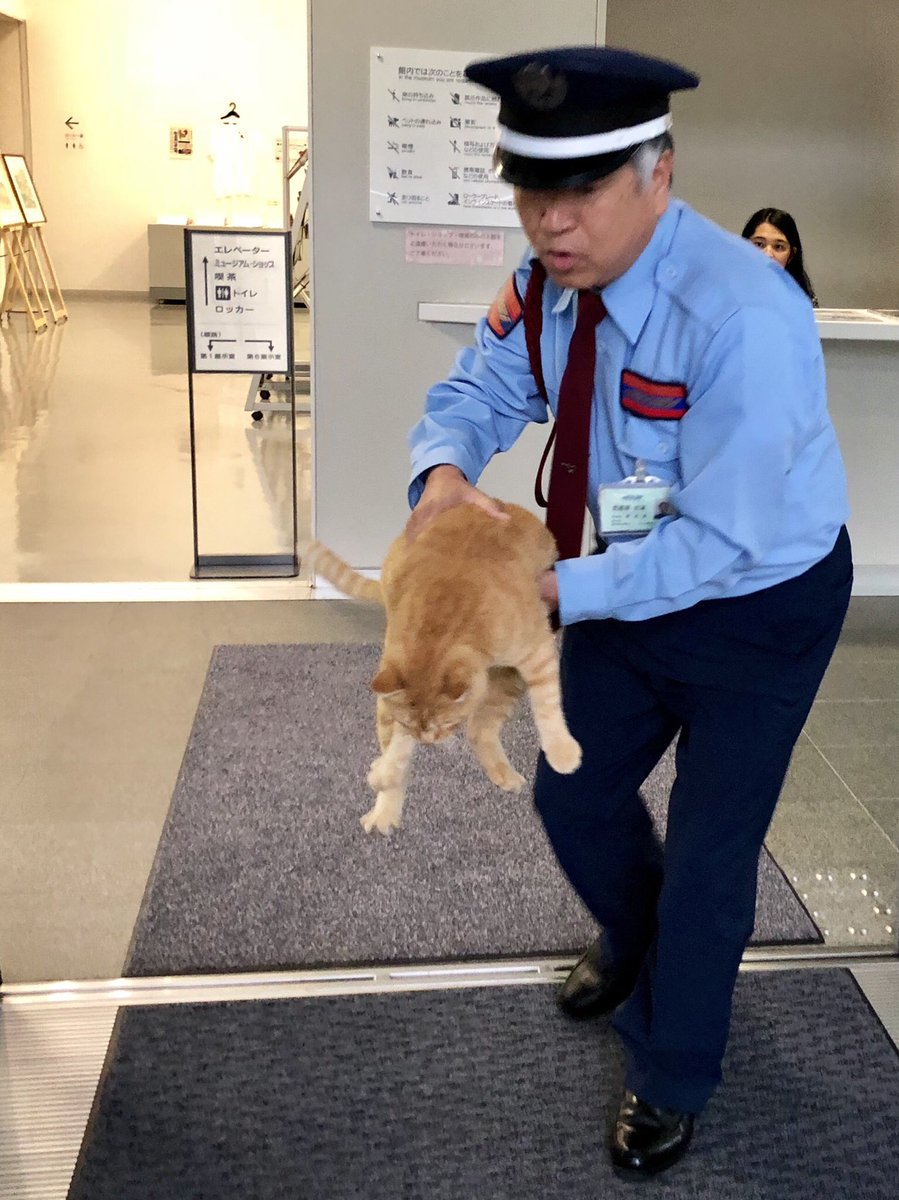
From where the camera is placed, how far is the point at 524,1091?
1.79 meters

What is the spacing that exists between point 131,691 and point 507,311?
81.1 inches

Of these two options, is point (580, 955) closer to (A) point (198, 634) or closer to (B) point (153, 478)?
(A) point (198, 634)

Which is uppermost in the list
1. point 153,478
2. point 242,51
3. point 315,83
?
point 242,51

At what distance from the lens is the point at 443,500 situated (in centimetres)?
139

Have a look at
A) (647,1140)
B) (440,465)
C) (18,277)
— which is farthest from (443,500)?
(18,277)

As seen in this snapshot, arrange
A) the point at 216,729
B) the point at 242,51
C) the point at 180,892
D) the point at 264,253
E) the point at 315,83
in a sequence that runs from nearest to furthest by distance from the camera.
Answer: the point at 180,892, the point at 216,729, the point at 315,83, the point at 264,253, the point at 242,51

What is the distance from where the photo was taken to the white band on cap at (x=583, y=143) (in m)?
1.15

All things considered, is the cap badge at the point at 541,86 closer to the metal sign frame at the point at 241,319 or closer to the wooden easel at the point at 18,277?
the metal sign frame at the point at 241,319

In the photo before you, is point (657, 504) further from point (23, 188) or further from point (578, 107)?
point (23, 188)

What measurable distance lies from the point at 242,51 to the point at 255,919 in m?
11.4

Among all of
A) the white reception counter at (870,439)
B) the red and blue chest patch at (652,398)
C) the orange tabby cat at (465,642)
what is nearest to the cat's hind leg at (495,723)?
the orange tabby cat at (465,642)

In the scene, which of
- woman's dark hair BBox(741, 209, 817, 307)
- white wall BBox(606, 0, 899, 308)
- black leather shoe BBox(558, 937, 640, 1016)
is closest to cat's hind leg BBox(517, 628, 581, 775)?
black leather shoe BBox(558, 937, 640, 1016)

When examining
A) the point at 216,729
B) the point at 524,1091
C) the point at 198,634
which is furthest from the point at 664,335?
the point at 198,634

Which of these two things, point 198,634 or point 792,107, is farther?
point 792,107
